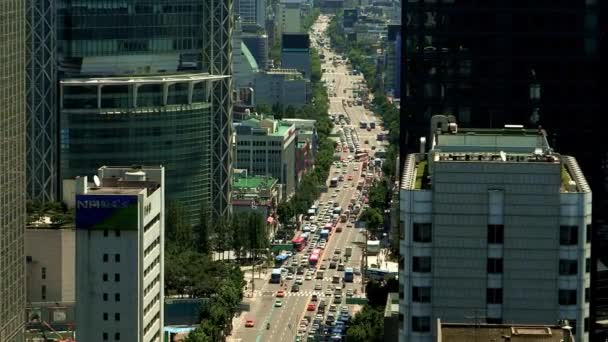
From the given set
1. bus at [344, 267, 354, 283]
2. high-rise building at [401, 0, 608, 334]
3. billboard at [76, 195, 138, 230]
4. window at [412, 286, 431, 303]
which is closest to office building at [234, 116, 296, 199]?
bus at [344, 267, 354, 283]

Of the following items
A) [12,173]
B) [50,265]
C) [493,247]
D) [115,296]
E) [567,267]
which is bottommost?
[50,265]

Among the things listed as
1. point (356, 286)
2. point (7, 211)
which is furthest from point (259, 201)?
point (7, 211)

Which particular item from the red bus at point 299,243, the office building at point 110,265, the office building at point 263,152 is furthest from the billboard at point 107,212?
the office building at point 263,152

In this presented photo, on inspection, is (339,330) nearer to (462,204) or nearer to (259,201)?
(259,201)

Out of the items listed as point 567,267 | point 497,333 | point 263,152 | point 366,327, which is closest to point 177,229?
point 366,327

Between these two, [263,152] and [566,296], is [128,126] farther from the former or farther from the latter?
[566,296]

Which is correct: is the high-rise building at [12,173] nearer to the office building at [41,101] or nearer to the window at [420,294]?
the window at [420,294]

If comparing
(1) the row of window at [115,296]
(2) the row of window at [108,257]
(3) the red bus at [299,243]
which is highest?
(2) the row of window at [108,257]
